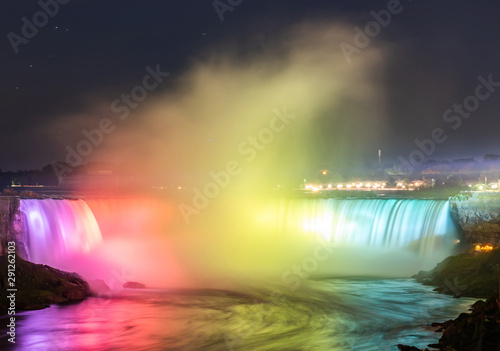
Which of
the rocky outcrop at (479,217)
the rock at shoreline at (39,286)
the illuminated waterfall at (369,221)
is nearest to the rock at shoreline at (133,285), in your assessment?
the rock at shoreline at (39,286)

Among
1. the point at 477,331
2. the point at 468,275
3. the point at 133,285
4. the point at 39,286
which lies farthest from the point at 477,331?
the point at 133,285

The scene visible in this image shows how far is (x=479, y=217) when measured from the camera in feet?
115

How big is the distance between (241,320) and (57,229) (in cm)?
1609

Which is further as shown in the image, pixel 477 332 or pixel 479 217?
pixel 479 217

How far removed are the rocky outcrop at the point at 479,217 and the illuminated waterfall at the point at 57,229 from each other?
2238cm

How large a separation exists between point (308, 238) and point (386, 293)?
15639 mm

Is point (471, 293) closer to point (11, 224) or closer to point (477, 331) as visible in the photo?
point (477, 331)

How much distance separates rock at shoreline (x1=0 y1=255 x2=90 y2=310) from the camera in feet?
82.5

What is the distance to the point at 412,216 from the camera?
132 feet

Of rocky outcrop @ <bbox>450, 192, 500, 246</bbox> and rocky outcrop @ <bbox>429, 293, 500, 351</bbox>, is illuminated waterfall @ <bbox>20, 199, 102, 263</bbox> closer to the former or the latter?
rocky outcrop @ <bbox>429, 293, 500, 351</bbox>

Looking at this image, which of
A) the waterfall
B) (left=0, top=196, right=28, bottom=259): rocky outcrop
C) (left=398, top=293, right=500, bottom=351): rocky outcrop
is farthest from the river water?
the waterfall

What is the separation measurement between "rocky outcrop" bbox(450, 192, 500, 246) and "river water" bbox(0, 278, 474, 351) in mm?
5893

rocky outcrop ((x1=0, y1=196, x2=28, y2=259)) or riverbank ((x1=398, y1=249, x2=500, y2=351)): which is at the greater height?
rocky outcrop ((x1=0, y1=196, x2=28, y2=259))

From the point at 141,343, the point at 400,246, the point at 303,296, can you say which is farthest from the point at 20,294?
the point at 400,246
